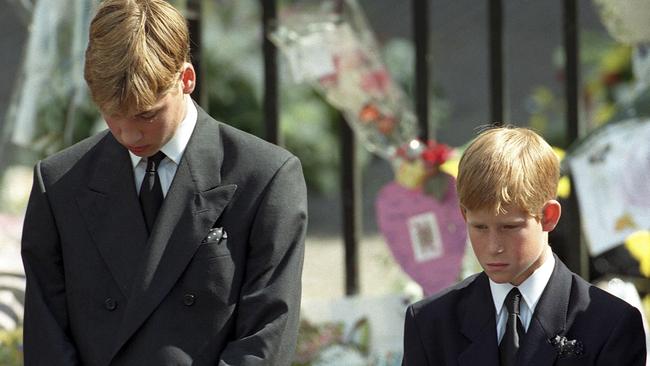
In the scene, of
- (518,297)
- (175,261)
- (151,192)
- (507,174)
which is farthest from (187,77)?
(518,297)

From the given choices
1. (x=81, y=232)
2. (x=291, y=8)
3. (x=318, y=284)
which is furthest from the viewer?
(x=318, y=284)

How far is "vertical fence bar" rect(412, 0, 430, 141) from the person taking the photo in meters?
4.21

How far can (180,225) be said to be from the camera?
2715mm

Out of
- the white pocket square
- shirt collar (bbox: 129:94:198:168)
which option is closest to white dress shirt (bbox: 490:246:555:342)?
the white pocket square

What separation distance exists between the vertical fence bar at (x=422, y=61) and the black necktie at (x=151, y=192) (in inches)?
64.2

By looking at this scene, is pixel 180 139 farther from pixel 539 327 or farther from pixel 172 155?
pixel 539 327

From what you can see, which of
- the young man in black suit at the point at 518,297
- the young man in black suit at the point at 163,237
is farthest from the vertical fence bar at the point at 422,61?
the young man in black suit at the point at 518,297

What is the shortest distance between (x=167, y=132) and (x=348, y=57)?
1.67 meters

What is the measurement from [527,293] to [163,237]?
743 mm

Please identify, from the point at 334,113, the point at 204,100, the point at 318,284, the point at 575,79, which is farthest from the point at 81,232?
the point at 334,113

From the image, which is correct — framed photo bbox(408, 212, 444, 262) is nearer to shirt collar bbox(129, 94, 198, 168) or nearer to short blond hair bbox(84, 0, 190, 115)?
shirt collar bbox(129, 94, 198, 168)

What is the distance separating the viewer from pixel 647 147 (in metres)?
3.84

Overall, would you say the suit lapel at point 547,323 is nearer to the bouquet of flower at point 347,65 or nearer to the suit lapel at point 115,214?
the suit lapel at point 115,214

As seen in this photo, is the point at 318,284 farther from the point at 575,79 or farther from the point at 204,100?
the point at 575,79
